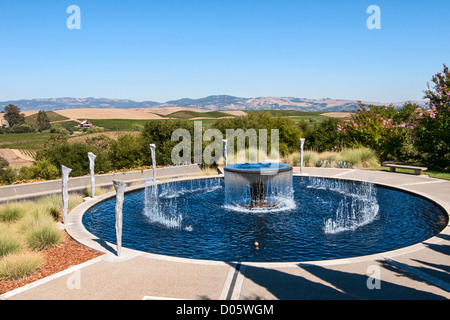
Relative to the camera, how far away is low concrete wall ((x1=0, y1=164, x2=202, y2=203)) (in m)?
16.6

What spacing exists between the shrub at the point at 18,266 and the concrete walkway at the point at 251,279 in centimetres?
72

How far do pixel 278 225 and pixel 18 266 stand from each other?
7.64m

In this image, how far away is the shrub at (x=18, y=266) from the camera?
762 cm

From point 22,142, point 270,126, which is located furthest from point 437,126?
point 22,142

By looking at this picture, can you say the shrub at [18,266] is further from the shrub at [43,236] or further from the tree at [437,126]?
the tree at [437,126]

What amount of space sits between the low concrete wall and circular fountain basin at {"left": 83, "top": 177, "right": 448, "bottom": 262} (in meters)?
3.35

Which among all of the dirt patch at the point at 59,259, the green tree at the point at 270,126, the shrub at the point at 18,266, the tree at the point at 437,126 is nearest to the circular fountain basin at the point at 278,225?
the dirt patch at the point at 59,259

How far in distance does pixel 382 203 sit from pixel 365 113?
53.7ft

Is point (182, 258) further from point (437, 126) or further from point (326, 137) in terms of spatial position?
point (326, 137)

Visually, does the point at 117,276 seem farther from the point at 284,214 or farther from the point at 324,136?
the point at 324,136

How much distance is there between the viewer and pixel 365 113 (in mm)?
29266

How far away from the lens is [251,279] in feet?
23.5

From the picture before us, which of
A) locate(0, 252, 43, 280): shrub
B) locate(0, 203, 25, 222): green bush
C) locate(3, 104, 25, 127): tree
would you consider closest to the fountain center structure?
locate(0, 203, 25, 222): green bush

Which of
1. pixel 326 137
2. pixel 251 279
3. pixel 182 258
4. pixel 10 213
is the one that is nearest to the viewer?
pixel 251 279
